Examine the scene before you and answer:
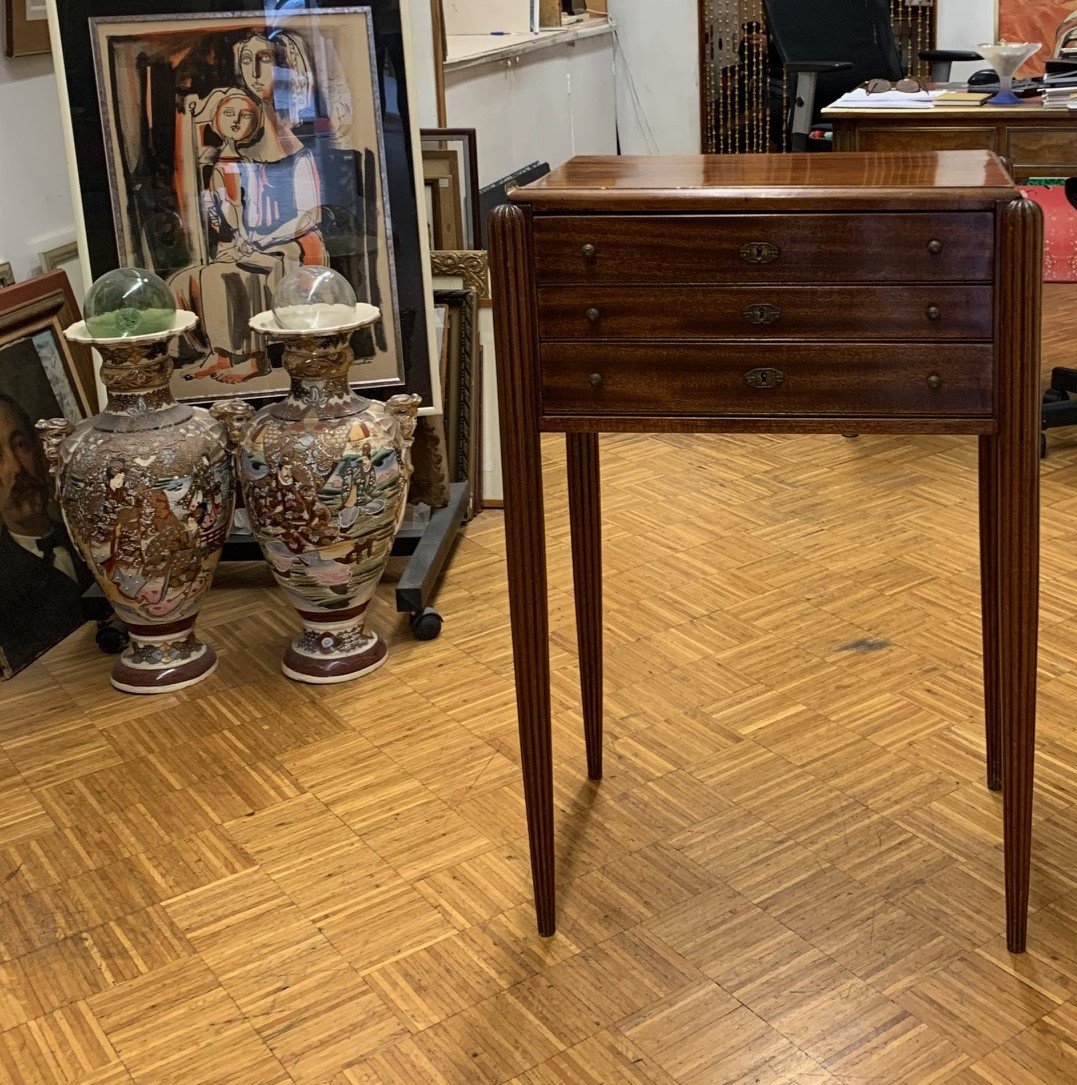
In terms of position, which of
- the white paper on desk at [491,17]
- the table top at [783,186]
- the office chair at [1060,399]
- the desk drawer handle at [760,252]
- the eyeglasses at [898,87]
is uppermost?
the white paper on desk at [491,17]

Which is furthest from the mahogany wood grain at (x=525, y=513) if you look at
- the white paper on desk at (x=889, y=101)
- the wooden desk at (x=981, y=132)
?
the white paper on desk at (x=889, y=101)

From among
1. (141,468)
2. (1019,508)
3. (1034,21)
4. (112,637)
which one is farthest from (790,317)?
(1034,21)

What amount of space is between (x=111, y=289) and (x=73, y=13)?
1.86ft

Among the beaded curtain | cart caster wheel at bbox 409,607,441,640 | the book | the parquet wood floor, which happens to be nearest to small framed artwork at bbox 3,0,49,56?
the parquet wood floor

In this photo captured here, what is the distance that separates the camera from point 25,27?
2.86 metres

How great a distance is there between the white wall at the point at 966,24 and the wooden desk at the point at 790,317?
4.46 metres

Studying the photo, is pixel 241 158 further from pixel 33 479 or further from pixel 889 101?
pixel 889 101

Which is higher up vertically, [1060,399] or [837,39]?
[837,39]

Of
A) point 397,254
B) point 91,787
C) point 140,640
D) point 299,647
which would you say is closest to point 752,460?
point 397,254

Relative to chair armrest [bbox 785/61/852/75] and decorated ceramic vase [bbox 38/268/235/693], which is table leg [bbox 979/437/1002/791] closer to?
decorated ceramic vase [bbox 38/268/235/693]

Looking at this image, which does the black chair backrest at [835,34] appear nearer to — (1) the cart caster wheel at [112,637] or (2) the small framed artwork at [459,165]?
(2) the small framed artwork at [459,165]

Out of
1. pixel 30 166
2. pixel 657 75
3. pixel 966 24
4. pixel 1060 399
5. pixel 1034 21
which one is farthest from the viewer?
pixel 657 75

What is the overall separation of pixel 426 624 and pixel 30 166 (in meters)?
1.24

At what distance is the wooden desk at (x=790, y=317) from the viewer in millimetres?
1532
